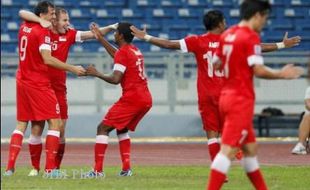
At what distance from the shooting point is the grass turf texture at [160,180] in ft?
43.2

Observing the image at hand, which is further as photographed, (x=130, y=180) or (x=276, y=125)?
(x=276, y=125)

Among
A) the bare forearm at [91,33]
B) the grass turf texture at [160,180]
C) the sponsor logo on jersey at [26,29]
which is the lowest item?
the grass turf texture at [160,180]

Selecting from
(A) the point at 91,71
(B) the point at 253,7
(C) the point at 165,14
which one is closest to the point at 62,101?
(A) the point at 91,71

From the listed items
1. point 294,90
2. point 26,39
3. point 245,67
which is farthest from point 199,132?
point 245,67

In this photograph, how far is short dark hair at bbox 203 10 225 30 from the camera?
1370 centimetres

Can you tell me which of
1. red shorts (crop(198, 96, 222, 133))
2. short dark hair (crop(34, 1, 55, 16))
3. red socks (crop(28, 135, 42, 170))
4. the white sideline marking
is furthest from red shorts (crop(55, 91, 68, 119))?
the white sideline marking

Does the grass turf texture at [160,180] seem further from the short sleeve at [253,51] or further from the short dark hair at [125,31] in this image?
the short sleeve at [253,51]

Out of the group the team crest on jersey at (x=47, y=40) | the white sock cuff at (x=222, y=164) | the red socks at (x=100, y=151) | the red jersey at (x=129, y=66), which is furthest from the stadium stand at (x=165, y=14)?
the white sock cuff at (x=222, y=164)

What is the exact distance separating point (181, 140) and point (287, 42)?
12.2 m

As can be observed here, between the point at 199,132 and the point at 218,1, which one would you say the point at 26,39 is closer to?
the point at 199,132

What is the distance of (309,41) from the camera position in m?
30.9

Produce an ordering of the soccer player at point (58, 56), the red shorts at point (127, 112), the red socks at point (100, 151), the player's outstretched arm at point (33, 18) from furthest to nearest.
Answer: the soccer player at point (58, 56)
the red shorts at point (127, 112)
the red socks at point (100, 151)
the player's outstretched arm at point (33, 18)

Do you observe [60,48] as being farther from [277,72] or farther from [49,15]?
[277,72]

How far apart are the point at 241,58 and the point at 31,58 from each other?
4795mm
